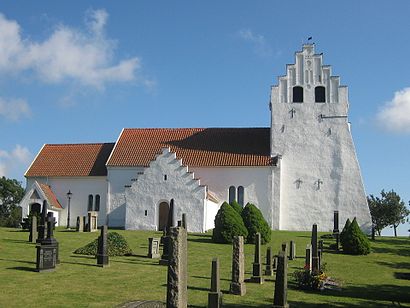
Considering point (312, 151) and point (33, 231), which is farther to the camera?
point (312, 151)

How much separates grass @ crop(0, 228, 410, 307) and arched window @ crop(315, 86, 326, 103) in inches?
763

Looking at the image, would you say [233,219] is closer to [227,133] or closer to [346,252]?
[346,252]

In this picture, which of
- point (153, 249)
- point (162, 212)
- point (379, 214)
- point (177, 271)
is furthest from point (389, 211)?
point (177, 271)

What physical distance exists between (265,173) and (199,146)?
6.11 metres

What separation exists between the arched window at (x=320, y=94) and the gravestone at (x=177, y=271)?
34.3 metres

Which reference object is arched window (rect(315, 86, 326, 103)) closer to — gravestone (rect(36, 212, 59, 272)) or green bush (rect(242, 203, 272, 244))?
green bush (rect(242, 203, 272, 244))

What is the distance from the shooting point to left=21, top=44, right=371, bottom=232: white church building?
3716cm

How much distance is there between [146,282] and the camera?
14227mm

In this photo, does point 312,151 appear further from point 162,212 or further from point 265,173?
point 162,212

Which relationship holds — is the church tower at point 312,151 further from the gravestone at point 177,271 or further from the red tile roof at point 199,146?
the gravestone at point 177,271

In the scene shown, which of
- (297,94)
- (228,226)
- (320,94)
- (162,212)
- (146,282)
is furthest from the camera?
(297,94)

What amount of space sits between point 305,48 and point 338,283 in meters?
28.4

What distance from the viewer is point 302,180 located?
3941cm

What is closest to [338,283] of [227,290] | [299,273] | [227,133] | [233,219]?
[299,273]
